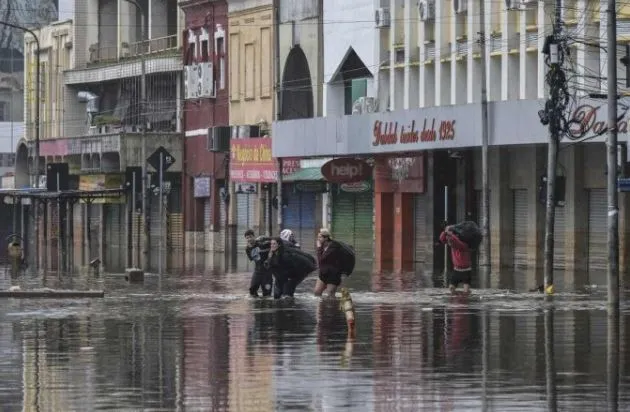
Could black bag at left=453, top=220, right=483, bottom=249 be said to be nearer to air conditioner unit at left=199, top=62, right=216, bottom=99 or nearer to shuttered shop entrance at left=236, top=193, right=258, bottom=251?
shuttered shop entrance at left=236, top=193, right=258, bottom=251

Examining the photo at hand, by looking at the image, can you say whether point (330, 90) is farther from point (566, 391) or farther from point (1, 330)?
point (566, 391)

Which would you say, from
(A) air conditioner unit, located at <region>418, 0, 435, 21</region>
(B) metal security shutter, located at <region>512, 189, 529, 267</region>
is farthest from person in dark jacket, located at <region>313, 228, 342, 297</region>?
(A) air conditioner unit, located at <region>418, 0, 435, 21</region>

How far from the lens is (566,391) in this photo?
17.4m

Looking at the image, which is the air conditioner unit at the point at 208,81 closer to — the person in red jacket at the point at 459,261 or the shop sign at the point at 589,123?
the shop sign at the point at 589,123

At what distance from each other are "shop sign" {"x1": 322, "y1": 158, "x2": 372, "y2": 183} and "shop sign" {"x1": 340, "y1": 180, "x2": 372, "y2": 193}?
49.3 inches

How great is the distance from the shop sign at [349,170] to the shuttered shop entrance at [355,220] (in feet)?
5.67

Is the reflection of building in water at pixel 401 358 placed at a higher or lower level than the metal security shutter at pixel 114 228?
lower

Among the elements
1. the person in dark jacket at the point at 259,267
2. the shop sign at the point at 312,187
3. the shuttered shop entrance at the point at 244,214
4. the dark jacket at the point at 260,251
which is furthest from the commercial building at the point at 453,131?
the dark jacket at the point at 260,251

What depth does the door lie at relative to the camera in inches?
2303

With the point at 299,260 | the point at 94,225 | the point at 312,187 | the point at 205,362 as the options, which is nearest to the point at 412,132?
the point at 312,187

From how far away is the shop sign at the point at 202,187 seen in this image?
261 feet

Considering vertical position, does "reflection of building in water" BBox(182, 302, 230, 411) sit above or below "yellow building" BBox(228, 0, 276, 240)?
below

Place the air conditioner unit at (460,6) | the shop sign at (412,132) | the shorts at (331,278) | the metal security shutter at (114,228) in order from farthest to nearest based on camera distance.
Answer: the metal security shutter at (114,228) → the air conditioner unit at (460,6) → the shop sign at (412,132) → the shorts at (331,278)

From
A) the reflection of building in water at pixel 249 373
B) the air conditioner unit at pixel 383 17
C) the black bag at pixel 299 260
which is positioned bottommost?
the reflection of building in water at pixel 249 373
